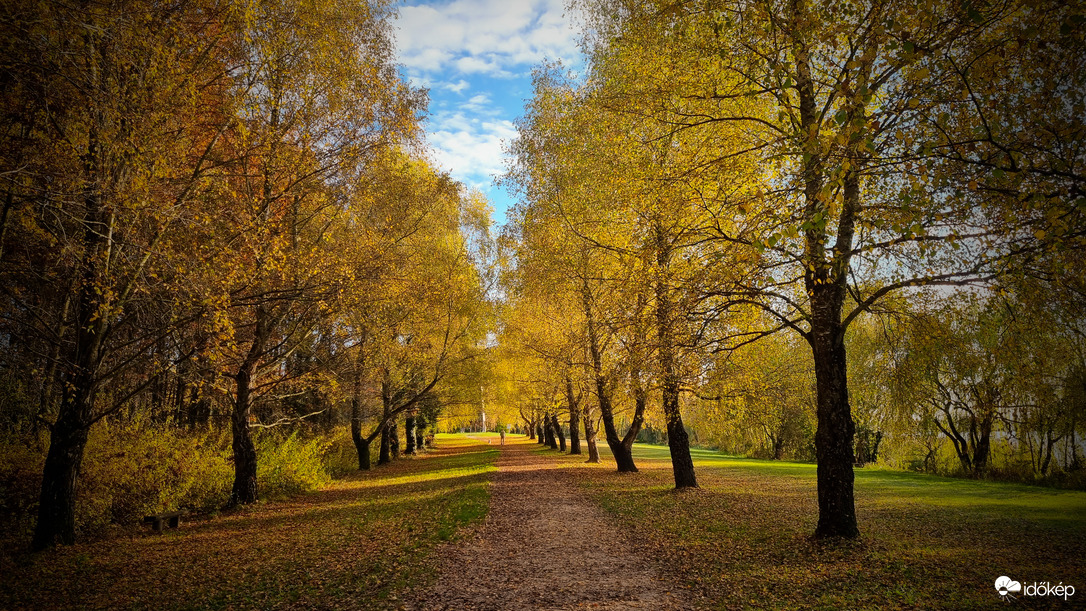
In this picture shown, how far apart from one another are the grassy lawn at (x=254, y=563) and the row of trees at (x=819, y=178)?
5372mm

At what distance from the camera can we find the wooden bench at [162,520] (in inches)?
389

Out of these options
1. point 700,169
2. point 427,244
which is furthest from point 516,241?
point 700,169

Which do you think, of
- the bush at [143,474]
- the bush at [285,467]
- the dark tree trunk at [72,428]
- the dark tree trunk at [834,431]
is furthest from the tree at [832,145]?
the bush at [285,467]

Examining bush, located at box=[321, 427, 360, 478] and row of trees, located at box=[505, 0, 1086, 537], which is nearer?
row of trees, located at box=[505, 0, 1086, 537]

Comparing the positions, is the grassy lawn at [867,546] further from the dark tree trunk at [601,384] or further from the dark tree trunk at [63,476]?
the dark tree trunk at [63,476]

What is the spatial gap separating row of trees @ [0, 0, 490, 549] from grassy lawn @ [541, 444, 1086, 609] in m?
7.87

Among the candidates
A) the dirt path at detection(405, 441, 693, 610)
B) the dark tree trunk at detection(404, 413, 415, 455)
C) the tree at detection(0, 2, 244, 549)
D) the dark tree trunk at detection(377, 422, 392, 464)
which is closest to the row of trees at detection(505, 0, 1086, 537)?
the dirt path at detection(405, 441, 693, 610)

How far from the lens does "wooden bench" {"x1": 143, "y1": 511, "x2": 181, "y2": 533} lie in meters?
9.88

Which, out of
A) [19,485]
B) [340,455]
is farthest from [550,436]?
[19,485]

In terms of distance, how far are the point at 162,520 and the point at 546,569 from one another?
27.4 ft

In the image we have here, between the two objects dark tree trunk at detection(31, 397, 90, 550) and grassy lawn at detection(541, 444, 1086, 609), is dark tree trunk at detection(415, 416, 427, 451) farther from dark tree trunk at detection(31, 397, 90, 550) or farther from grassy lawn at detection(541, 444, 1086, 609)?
dark tree trunk at detection(31, 397, 90, 550)

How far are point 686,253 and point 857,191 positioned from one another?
3.84 metres

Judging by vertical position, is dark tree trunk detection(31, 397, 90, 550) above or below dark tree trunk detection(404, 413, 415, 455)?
above

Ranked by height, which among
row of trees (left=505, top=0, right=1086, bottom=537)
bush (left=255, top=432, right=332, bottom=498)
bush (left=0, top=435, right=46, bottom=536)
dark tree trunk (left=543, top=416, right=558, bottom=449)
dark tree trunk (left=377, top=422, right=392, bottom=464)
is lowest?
dark tree trunk (left=543, top=416, right=558, bottom=449)
